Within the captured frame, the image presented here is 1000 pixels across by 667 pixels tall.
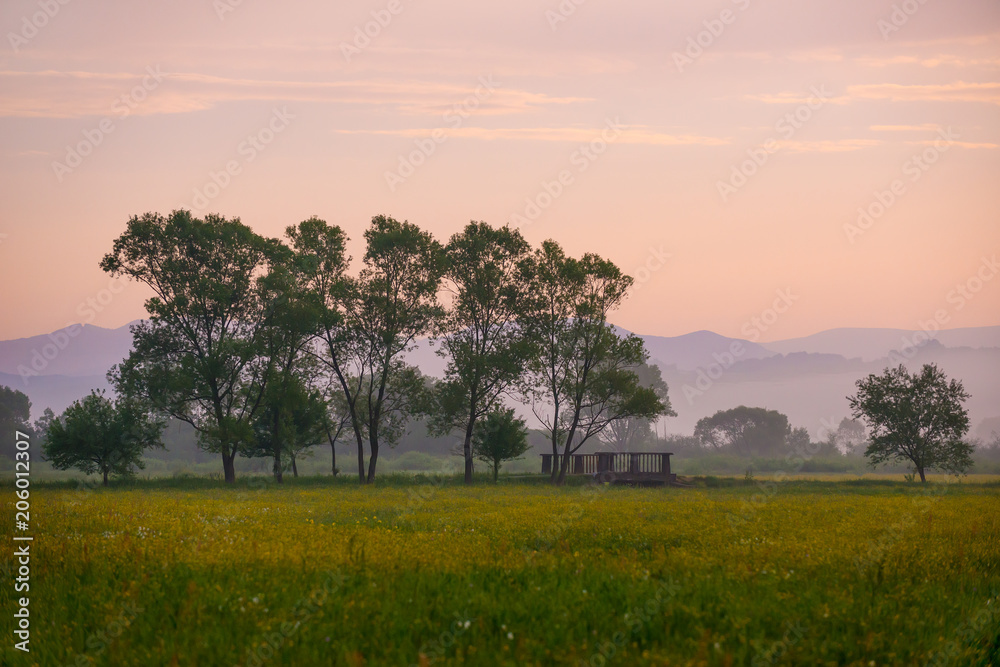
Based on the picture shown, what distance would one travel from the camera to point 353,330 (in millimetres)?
55438

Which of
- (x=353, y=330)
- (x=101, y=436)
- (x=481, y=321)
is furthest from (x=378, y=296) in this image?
(x=101, y=436)

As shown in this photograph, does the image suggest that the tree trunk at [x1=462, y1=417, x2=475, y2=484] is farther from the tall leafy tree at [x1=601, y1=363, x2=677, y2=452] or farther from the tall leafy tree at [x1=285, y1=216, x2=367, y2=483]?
the tall leafy tree at [x1=601, y1=363, x2=677, y2=452]

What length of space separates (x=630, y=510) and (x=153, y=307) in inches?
1603

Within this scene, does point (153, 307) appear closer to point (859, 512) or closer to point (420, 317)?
point (420, 317)

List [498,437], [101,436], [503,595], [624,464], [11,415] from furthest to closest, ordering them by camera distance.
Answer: [11,415] → [624,464] → [498,437] → [101,436] → [503,595]

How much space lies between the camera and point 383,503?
28219 millimetres

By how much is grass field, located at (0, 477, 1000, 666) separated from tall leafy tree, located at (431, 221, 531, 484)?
3840cm

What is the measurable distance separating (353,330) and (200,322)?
449 inches

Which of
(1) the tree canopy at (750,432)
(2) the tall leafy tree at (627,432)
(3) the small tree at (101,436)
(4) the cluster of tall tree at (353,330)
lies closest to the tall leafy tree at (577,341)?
(4) the cluster of tall tree at (353,330)

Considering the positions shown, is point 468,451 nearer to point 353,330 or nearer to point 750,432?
point 353,330

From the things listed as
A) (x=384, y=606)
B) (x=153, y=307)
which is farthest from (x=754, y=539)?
(x=153, y=307)

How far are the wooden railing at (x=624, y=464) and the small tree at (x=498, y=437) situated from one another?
357cm

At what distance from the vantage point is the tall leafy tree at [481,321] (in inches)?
2235

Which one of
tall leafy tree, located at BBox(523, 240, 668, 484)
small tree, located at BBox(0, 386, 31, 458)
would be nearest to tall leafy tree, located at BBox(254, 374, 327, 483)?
tall leafy tree, located at BBox(523, 240, 668, 484)
